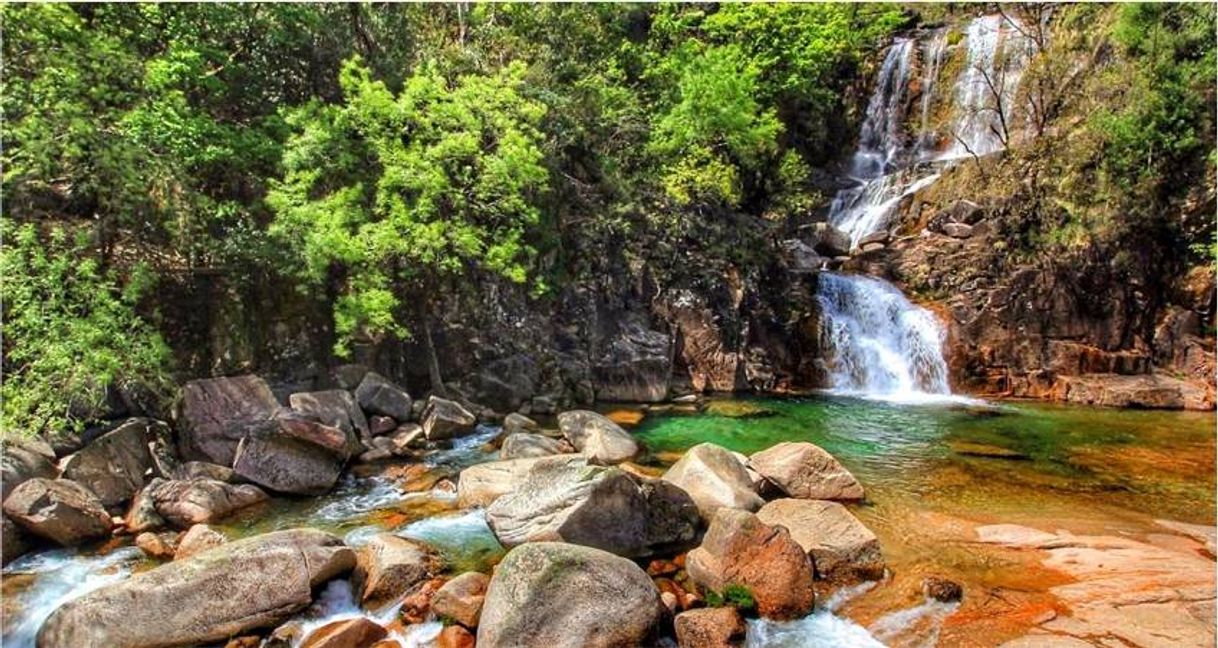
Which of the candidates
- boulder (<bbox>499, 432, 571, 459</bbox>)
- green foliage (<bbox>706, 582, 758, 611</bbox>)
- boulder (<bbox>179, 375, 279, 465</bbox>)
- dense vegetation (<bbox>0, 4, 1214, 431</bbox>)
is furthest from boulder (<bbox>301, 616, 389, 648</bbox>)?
dense vegetation (<bbox>0, 4, 1214, 431</bbox>)

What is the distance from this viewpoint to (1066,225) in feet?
71.8

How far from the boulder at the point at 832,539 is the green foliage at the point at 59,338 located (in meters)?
10.9

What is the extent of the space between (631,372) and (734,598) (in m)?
12.1

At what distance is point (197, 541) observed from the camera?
866cm

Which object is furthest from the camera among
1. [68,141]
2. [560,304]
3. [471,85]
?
[560,304]

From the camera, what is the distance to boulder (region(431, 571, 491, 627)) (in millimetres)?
7117

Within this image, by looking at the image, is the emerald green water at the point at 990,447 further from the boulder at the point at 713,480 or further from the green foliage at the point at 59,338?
the green foliage at the point at 59,338

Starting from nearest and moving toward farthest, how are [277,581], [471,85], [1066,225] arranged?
[277,581] < [471,85] < [1066,225]

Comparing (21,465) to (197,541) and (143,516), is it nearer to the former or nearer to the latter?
(143,516)

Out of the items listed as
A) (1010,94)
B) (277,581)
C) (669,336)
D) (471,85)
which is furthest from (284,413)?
(1010,94)

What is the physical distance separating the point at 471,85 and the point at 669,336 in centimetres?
961

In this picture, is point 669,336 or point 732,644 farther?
point 669,336

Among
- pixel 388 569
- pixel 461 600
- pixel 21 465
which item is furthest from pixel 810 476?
pixel 21 465

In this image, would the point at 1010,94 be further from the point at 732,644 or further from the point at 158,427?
the point at 158,427
